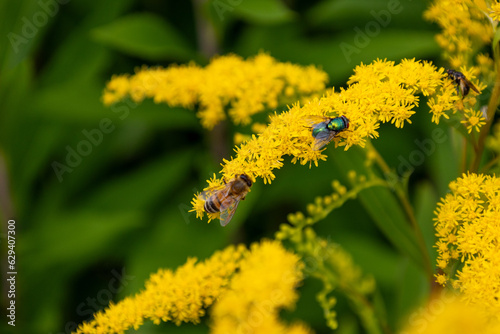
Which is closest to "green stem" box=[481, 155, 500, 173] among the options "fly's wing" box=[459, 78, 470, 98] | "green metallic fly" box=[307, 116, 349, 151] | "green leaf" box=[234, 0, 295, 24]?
"fly's wing" box=[459, 78, 470, 98]

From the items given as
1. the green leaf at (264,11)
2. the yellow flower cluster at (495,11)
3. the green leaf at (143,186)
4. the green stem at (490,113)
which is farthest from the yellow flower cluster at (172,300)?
the green leaf at (143,186)

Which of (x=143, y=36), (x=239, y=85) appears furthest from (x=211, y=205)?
(x=143, y=36)

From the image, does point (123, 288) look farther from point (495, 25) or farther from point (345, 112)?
point (495, 25)

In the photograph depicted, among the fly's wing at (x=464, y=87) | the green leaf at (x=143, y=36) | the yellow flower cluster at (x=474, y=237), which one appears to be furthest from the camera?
the green leaf at (x=143, y=36)

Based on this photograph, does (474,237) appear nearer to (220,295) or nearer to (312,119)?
(312,119)

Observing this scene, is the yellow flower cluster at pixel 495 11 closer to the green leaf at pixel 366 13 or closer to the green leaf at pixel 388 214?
the green leaf at pixel 388 214

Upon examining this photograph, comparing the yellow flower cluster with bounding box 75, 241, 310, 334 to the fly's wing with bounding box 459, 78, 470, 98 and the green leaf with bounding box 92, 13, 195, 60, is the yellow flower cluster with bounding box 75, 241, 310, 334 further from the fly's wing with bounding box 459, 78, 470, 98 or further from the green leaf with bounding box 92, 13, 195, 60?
the green leaf with bounding box 92, 13, 195, 60

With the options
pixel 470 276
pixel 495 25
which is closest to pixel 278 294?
pixel 470 276
